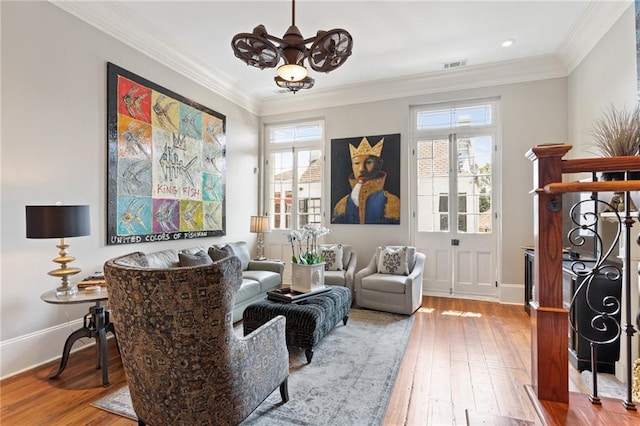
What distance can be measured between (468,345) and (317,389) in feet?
5.62

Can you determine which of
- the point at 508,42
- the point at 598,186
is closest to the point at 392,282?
the point at 598,186

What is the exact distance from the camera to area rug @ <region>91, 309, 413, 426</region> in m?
2.04

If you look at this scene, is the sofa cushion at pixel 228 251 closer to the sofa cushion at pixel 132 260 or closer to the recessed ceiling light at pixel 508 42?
the sofa cushion at pixel 132 260

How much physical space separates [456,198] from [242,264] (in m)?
3.49

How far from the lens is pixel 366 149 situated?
535 centimetres

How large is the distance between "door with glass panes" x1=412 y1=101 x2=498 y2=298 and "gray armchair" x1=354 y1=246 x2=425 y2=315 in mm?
702

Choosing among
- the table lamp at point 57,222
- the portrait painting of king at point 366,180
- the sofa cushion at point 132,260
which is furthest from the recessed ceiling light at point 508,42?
the table lamp at point 57,222

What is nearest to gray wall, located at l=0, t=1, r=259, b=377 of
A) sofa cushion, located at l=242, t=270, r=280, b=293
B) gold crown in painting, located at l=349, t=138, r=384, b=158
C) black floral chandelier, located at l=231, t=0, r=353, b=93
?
sofa cushion, located at l=242, t=270, r=280, b=293

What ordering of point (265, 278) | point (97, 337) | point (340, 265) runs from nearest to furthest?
1. point (97, 337)
2. point (265, 278)
3. point (340, 265)

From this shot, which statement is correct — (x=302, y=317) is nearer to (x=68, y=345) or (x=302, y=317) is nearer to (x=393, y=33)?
(x=68, y=345)

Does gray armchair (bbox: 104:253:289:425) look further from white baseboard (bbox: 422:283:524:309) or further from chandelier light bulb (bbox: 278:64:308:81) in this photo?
white baseboard (bbox: 422:283:524:309)

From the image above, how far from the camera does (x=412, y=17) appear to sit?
3.52 meters

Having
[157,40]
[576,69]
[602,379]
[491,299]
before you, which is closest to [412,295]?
[491,299]

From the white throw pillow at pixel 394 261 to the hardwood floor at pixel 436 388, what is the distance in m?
1.03
